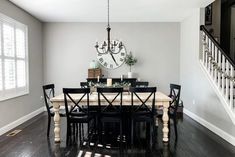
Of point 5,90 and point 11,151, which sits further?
point 5,90

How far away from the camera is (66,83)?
712cm

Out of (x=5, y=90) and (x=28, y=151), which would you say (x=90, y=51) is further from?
(x=28, y=151)

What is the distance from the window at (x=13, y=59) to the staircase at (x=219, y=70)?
169 inches

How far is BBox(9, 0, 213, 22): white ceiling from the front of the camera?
16.4 feet

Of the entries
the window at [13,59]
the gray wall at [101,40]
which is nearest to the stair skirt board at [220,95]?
the gray wall at [101,40]

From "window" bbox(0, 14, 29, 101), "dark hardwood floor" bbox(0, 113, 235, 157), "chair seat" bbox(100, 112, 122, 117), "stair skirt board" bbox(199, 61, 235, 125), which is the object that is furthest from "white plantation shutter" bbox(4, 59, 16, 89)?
"stair skirt board" bbox(199, 61, 235, 125)

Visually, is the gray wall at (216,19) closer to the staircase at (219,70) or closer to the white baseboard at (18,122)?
the staircase at (219,70)

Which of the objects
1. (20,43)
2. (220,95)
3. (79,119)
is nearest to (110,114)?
(79,119)

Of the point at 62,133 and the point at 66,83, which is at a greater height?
the point at 66,83

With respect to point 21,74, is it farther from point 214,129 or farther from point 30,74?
point 214,129

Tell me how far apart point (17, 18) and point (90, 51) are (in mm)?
2397

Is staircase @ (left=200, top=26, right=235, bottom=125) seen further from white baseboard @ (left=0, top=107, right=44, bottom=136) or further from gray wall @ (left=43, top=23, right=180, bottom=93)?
white baseboard @ (left=0, top=107, right=44, bottom=136)

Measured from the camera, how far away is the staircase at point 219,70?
13.4ft

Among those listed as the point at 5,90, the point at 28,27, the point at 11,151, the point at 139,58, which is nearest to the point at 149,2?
the point at 139,58
